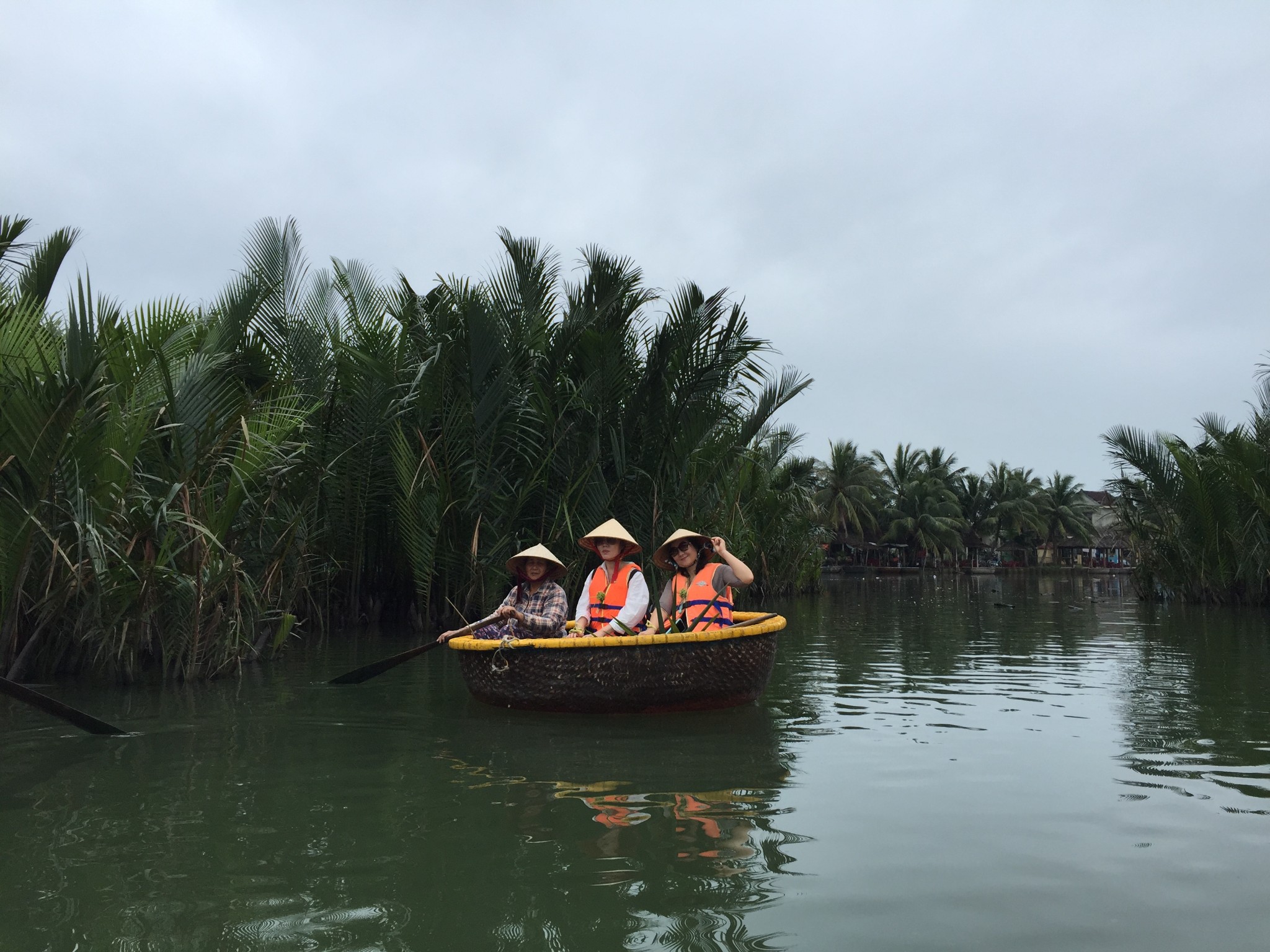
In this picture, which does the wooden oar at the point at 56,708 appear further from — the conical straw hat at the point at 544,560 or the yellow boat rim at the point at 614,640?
the conical straw hat at the point at 544,560

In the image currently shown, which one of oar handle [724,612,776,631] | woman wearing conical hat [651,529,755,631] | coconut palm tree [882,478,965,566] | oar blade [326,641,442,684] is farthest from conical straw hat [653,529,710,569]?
coconut palm tree [882,478,965,566]

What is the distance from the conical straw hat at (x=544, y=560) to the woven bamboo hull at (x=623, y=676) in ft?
2.88

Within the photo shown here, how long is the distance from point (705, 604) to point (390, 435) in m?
5.77

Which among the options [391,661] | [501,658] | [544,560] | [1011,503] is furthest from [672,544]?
[1011,503]

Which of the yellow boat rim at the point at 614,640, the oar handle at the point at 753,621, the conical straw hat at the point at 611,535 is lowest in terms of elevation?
the yellow boat rim at the point at 614,640

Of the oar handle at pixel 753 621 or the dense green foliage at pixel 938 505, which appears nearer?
the oar handle at pixel 753 621

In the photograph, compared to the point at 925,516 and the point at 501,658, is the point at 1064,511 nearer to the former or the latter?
the point at 925,516

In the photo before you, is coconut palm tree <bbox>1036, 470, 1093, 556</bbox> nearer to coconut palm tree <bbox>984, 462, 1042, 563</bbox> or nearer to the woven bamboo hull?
coconut palm tree <bbox>984, 462, 1042, 563</bbox>

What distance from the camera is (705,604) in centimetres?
736

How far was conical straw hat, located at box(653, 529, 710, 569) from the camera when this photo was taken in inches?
285

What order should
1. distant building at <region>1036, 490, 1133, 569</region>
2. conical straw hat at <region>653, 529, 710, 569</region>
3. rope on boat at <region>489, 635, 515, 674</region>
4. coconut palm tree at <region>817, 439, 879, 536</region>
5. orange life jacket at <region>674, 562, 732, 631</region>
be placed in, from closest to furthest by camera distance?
rope on boat at <region>489, 635, 515, 674</region>, conical straw hat at <region>653, 529, 710, 569</region>, orange life jacket at <region>674, 562, 732, 631</region>, coconut palm tree at <region>817, 439, 879, 536</region>, distant building at <region>1036, 490, 1133, 569</region>

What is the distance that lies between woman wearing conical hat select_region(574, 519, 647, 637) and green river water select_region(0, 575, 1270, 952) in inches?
32.6

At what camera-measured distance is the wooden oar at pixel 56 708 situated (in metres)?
5.44

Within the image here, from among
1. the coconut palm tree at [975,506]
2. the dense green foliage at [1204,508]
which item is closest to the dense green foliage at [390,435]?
the dense green foliage at [1204,508]
